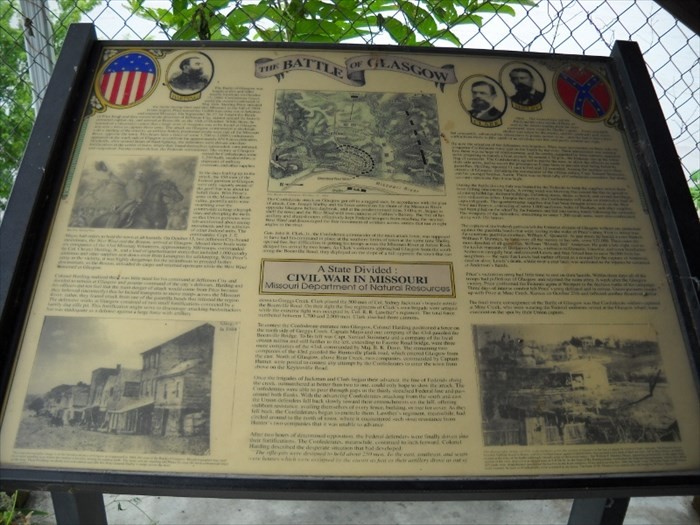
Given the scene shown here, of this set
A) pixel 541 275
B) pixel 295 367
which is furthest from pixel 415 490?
pixel 541 275

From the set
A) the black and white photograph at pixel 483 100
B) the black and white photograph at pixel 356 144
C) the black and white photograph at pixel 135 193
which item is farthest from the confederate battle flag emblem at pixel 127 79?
the black and white photograph at pixel 483 100

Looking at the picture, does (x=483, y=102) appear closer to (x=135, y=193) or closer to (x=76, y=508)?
(x=135, y=193)

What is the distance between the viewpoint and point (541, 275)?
1378mm

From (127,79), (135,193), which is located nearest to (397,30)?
(127,79)

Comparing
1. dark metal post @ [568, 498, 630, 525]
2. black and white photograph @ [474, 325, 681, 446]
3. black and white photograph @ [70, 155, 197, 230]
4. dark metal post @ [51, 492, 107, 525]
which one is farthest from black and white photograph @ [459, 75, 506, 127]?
dark metal post @ [51, 492, 107, 525]

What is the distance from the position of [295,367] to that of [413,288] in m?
0.29

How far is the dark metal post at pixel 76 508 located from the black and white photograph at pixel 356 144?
804 mm

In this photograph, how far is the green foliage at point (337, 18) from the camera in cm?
214

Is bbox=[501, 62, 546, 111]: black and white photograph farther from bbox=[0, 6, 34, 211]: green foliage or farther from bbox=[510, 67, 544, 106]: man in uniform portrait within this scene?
bbox=[0, 6, 34, 211]: green foliage

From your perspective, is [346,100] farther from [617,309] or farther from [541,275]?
[617,309]

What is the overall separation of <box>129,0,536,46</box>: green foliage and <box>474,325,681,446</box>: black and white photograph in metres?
1.17

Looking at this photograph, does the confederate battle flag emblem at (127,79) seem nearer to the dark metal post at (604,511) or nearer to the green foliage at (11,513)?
the green foliage at (11,513)

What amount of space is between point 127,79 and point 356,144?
584mm

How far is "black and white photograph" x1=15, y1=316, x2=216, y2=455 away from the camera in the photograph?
1214 mm
